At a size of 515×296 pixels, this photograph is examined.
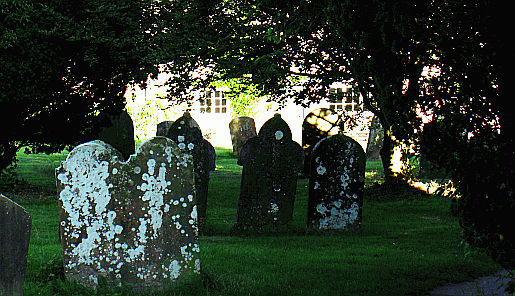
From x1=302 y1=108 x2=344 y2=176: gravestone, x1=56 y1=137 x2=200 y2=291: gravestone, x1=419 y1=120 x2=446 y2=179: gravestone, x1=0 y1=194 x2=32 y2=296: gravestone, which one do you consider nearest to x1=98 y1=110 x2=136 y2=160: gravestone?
x1=302 y1=108 x2=344 y2=176: gravestone

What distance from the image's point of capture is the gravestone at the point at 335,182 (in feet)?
27.3

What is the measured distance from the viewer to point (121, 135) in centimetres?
1356

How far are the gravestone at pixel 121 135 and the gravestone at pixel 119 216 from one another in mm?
7850

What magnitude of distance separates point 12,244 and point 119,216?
1315mm

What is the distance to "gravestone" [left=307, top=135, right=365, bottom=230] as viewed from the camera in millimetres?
8312

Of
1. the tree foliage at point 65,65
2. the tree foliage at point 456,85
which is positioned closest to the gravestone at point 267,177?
the tree foliage at point 65,65

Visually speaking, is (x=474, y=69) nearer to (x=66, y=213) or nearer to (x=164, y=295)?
(x=164, y=295)

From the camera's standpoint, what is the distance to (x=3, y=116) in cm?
1066

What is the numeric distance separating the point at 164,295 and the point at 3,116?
7099mm

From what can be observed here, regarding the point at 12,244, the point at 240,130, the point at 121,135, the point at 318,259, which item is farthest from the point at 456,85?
the point at 240,130

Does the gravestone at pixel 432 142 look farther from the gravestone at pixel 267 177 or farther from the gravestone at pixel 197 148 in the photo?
the gravestone at pixel 197 148

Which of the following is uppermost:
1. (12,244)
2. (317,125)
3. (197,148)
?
(317,125)

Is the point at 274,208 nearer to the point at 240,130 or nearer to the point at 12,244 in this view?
the point at 12,244

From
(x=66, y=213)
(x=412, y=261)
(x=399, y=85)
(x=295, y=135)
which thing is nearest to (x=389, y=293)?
(x=412, y=261)
